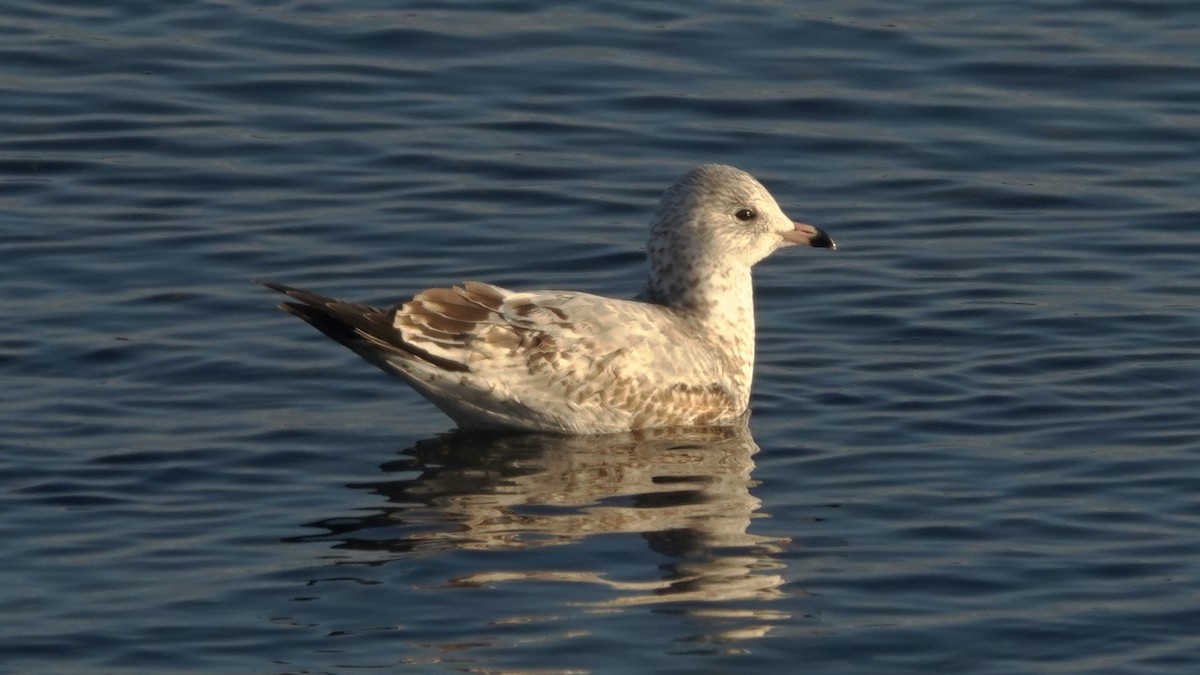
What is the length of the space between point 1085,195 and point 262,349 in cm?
574

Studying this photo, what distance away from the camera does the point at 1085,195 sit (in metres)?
15.6

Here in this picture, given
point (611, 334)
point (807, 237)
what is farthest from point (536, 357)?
point (807, 237)

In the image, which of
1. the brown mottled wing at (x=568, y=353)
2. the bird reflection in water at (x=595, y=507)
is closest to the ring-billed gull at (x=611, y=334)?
the brown mottled wing at (x=568, y=353)

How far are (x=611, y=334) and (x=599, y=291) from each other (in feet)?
7.63

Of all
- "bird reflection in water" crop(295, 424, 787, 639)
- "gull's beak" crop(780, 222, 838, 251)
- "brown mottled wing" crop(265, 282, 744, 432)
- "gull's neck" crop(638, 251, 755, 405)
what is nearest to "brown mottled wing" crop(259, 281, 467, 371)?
"brown mottled wing" crop(265, 282, 744, 432)

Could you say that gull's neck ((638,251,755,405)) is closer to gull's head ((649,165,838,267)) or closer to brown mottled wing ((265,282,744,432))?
gull's head ((649,165,838,267))

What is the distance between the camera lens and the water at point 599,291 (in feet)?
30.2

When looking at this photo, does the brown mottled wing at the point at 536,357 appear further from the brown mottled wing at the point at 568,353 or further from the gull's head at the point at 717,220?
the gull's head at the point at 717,220

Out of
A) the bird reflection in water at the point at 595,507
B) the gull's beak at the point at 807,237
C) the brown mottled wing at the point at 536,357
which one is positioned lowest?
the bird reflection in water at the point at 595,507

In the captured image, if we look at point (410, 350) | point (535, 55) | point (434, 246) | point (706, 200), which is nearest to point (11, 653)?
point (410, 350)

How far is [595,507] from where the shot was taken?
34.3 ft

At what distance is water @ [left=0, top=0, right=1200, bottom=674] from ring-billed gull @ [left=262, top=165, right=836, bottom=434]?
213 mm

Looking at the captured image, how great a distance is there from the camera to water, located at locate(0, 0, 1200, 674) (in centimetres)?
920

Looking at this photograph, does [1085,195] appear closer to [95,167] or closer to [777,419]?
[777,419]
